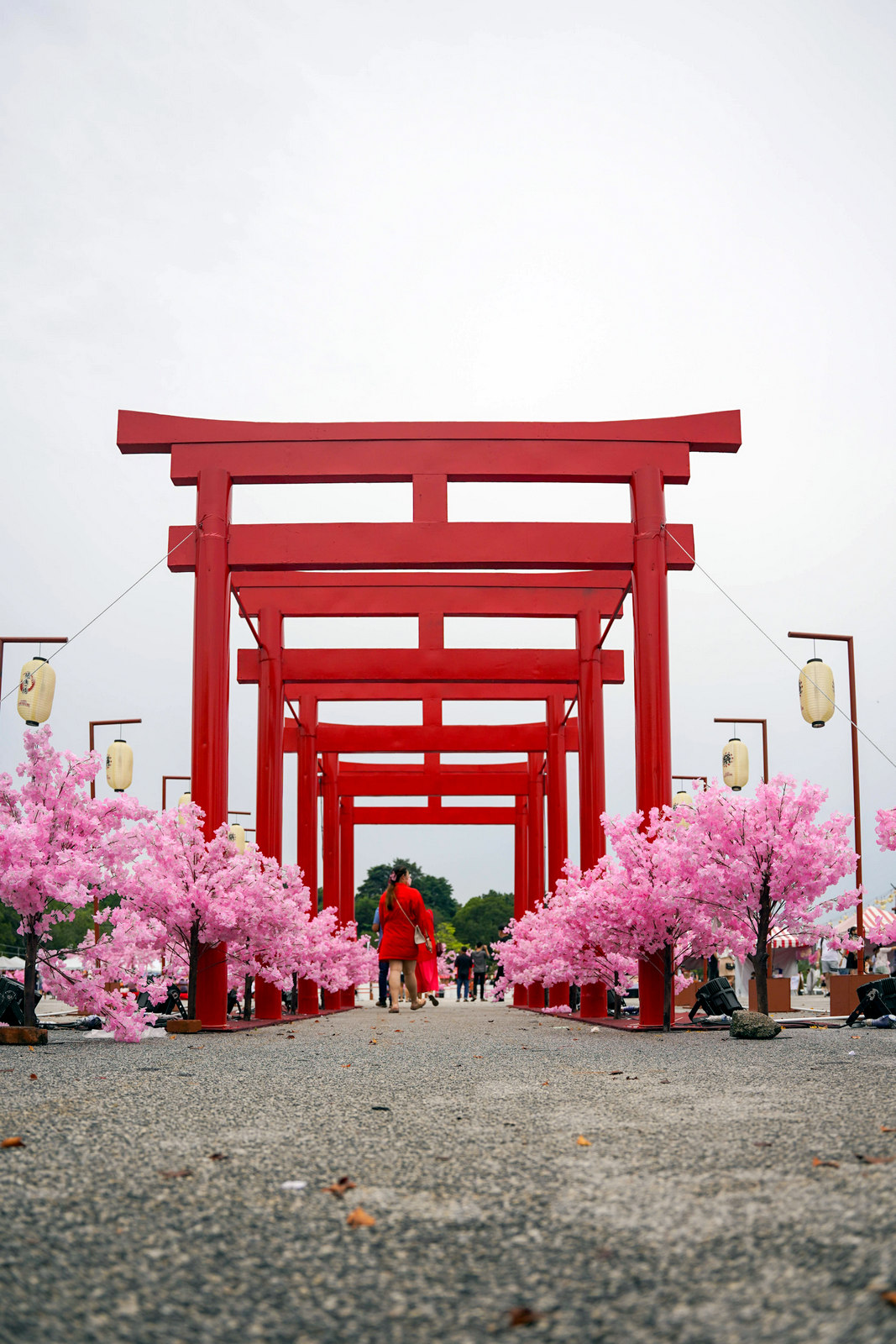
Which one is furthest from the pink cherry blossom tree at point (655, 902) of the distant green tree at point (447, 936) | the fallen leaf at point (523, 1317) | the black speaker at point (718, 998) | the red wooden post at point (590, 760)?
the distant green tree at point (447, 936)

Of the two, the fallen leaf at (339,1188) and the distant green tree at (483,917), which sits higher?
the fallen leaf at (339,1188)

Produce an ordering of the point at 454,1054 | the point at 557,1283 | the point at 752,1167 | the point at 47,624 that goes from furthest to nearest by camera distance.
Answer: the point at 47,624, the point at 454,1054, the point at 752,1167, the point at 557,1283

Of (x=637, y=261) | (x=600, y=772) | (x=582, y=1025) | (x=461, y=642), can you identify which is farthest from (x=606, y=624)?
(x=582, y=1025)

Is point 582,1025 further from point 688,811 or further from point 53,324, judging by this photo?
point 53,324

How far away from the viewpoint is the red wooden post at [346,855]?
29.6 m

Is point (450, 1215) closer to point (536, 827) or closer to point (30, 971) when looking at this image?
point (30, 971)

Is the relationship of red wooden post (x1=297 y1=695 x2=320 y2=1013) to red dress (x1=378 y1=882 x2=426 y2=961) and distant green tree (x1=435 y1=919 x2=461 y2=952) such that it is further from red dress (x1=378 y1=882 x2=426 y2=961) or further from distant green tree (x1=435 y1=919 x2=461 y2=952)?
distant green tree (x1=435 y1=919 x2=461 y2=952)

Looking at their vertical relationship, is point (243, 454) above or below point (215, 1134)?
above

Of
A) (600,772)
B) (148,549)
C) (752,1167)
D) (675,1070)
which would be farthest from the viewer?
(600,772)

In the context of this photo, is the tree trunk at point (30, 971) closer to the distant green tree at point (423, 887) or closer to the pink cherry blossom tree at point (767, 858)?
the pink cherry blossom tree at point (767, 858)

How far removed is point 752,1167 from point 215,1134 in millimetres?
1805

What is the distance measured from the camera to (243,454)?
12117 millimetres

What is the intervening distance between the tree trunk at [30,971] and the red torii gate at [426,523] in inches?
103

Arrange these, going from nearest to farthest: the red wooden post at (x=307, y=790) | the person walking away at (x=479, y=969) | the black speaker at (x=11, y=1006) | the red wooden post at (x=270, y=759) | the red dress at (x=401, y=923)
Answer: the black speaker at (x=11, y=1006), the red dress at (x=401, y=923), the red wooden post at (x=270, y=759), the red wooden post at (x=307, y=790), the person walking away at (x=479, y=969)
